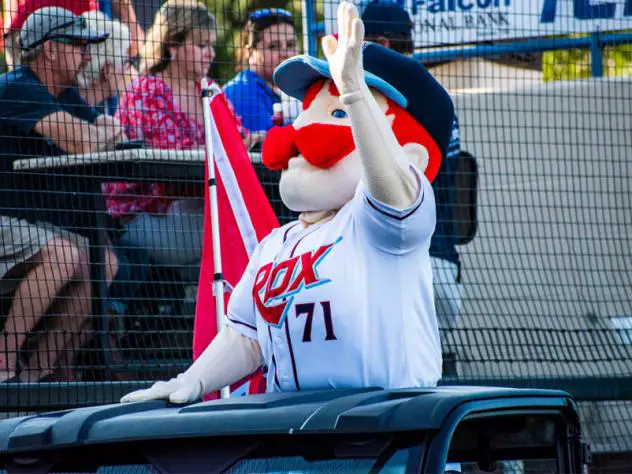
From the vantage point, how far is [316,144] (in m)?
3.25

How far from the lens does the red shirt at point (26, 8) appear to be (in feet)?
17.8

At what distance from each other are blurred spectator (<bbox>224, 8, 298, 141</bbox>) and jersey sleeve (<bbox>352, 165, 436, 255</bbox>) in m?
2.89

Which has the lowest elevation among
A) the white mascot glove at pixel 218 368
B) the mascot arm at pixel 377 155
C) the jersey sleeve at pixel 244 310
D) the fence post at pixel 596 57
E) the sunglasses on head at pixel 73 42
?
the white mascot glove at pixel 218 368

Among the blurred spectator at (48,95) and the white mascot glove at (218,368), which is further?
the blurred spectator at (48,95)

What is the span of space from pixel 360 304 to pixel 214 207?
1875mm

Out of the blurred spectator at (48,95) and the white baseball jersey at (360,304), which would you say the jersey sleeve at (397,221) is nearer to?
the white baseball jersey at (360,304)

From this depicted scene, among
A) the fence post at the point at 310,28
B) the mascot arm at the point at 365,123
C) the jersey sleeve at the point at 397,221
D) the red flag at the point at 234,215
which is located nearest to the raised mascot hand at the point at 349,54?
the mascot arm at the point at 365,123

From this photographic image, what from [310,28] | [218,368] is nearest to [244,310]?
[218,368]

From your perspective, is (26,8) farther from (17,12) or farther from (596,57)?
(596,57)

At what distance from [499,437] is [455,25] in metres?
4.76

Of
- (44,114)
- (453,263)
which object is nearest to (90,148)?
(44,114)

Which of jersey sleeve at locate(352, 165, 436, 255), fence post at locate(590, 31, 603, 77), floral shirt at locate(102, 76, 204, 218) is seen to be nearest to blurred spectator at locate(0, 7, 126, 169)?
floral shirt at locate(102, 76, 204, 218)

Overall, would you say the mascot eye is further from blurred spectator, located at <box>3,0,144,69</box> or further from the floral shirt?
blurred spectator, located at <box>3,0,144,69</box>

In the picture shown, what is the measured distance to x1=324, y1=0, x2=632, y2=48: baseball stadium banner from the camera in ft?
22.0
